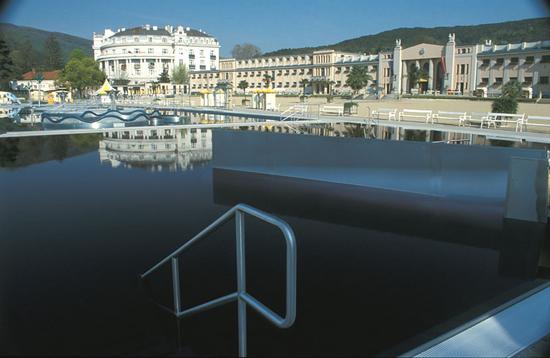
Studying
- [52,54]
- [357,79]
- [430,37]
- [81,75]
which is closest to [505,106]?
[357,79]

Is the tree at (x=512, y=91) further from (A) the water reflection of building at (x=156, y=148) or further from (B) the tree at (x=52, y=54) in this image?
(B) the tree at (x=52, y=54)

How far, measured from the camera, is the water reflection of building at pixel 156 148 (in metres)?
10.6

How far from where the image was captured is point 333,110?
20.1 metres

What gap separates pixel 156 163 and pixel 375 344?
8.47 metres

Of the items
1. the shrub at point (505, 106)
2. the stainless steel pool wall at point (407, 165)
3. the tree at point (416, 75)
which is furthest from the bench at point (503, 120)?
the tree at point (416, 75)

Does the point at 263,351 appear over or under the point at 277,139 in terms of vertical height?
under

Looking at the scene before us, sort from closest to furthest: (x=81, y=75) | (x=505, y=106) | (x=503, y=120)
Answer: (x=503, y=120), (x=505, y=106), (x=81, y=75)

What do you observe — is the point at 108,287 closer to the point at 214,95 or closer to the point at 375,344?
the point at 375,344

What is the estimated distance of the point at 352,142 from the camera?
26.0 feet

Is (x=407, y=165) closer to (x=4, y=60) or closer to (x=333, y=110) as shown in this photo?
(x=333, y=110)

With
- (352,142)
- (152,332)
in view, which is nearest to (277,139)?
(352,142)

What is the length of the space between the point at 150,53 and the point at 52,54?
26.4m

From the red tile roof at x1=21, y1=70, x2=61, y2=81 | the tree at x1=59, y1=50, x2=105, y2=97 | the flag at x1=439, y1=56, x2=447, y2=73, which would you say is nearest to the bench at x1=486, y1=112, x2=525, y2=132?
the flag at x1=439, y1=56, x2=447, y2=73

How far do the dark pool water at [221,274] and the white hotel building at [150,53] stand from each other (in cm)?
6060
